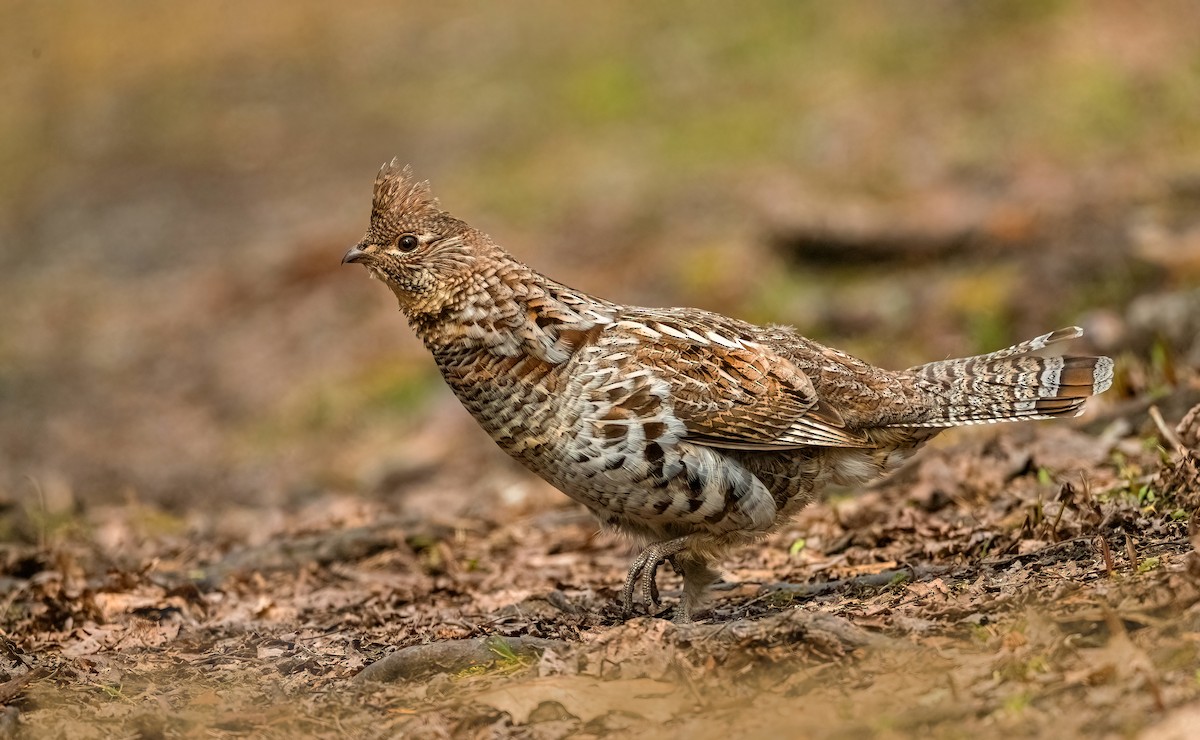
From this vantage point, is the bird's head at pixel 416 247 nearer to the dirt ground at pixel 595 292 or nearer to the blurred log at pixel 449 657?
the dirt ground at pixel 595 292

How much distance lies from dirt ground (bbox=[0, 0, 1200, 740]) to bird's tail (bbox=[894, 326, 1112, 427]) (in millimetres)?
445

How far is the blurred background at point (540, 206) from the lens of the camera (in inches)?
428

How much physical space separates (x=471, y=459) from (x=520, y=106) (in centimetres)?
1280

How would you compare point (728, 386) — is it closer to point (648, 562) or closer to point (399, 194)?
point (648, 562)

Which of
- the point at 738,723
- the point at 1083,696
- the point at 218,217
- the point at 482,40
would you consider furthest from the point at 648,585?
the point at 482,40

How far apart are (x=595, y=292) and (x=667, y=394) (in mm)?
7983

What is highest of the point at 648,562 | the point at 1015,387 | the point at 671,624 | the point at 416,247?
the point at 416,247

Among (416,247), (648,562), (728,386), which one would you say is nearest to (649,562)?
(648,562)

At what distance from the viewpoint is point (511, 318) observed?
6.02 meters

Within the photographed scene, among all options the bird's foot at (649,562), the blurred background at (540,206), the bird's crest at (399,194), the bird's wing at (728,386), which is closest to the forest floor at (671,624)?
the bird's foot at (649,562)

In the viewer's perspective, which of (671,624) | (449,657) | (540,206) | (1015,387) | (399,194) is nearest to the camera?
(671,624)

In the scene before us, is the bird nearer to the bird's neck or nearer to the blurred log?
the bird's neck

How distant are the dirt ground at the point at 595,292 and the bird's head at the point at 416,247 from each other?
5.11 ft

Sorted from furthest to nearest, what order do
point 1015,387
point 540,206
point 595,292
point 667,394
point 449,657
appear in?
1. point 540,206
2. point 595,292
3. point 1015,387
4. point 667,394
5. point 449,657
